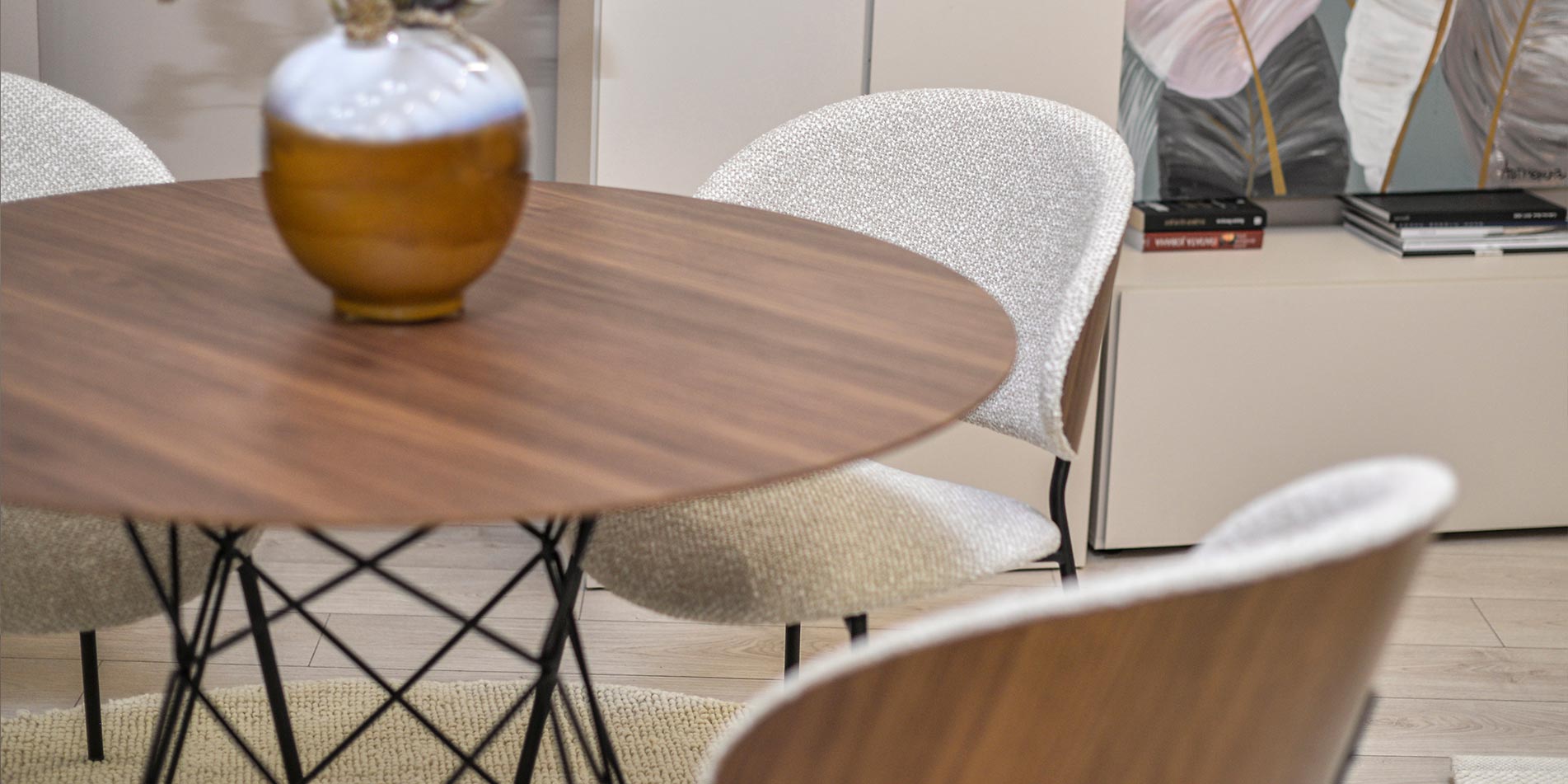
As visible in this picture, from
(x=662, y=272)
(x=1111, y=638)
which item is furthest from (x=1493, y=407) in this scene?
(x=1111, y=638)

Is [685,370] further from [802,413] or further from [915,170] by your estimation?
[915,170]

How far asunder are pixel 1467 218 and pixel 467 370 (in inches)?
92.7

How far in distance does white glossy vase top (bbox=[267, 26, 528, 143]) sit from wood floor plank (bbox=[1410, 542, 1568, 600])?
6.72 ft

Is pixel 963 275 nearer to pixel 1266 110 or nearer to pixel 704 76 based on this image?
pixel 704 76

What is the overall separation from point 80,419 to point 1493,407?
2.51 metres

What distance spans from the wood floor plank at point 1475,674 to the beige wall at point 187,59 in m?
1.72

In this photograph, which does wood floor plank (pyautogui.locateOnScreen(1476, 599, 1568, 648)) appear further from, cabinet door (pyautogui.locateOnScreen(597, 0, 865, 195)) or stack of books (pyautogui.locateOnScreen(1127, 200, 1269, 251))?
cabinet door (pyautogui.locateOnScreen(597, 0, 865, 195))

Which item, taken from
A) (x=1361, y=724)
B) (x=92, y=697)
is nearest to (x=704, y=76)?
(x=92, y=697)

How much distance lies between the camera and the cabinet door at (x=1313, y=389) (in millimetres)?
2631

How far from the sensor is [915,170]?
1.82 meters

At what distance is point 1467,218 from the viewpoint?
112 inches

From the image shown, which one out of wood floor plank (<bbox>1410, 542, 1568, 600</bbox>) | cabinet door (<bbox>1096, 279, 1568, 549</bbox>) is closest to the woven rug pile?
wood floor plank (<bbox>1410, 542, 1568, 600</bbox>)

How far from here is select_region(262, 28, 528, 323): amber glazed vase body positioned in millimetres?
1067

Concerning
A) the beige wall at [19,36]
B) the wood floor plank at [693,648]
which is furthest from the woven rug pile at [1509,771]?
the beige wall at [19,36]
